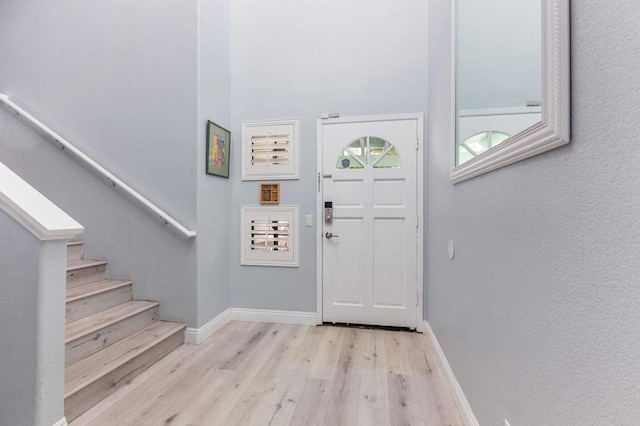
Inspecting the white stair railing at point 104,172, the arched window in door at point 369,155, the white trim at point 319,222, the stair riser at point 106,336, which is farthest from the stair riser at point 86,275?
the arched window in door at point 369,155

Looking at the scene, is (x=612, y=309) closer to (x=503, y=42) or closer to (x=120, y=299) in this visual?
(x=503, y=42)

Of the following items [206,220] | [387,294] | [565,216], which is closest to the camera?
[565,216]

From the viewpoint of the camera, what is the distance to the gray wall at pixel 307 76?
272cm

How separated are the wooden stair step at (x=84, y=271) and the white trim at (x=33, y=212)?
110 cm

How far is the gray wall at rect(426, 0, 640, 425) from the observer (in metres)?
0.56

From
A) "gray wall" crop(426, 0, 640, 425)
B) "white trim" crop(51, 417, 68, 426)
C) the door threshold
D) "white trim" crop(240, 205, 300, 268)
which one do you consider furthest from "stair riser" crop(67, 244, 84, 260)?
"gray wall" crop(426, 0, 640, 425)

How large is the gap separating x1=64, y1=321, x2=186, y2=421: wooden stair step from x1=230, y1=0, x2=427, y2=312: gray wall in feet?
2.64

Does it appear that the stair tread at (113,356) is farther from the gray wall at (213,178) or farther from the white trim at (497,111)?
the white trim at (497,111)

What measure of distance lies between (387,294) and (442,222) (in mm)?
963

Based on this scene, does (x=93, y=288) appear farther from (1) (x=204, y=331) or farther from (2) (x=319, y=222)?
(2) (x=319, y=222)

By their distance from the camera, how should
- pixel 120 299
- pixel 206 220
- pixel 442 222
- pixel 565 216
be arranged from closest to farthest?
1. pixel 565 216
2. pixel 442 222
3. pixel 120 299
4. pixel 206 220

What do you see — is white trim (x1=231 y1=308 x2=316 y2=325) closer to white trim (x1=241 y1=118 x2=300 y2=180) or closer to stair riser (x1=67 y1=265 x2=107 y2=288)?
stair riser (x1=67 y1=265 x2=107 y2=288)

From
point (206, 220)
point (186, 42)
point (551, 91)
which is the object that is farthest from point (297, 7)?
point (551, 91)

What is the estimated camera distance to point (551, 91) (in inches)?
29.5
